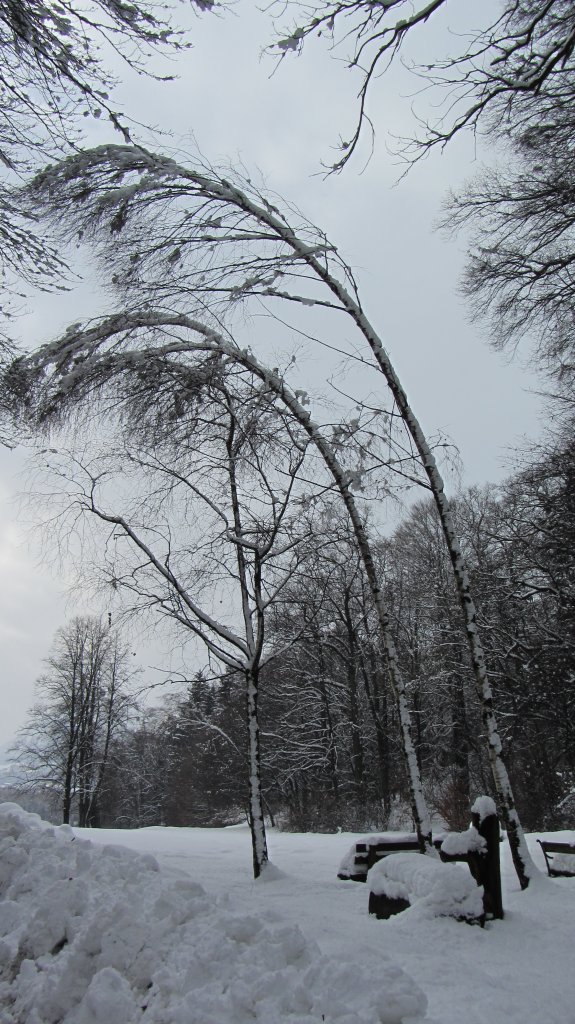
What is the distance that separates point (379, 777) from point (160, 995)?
23.2 meters

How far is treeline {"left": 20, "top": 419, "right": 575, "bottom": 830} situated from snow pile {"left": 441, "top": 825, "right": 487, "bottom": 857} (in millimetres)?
4294

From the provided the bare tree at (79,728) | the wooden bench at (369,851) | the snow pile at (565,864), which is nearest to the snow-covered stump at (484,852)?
the wooden bench at (369,851)

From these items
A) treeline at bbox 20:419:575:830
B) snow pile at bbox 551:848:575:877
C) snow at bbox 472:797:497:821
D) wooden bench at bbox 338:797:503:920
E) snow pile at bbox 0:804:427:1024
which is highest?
treeline at bbox 20:419:575:830

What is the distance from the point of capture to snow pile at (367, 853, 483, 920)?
4.65m

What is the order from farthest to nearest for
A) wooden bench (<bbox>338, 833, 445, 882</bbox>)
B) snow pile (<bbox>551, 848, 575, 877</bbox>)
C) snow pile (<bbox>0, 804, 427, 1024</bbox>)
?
wooden bench (<bbox>338, 833, 445, 882</bbox>)
snow pile (<bbox>551, 848, 575, 877</bbox>)
snow pile (<bbox>0, 804, 427, 1024</bbox>)

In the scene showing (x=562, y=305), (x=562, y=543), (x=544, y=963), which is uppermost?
(x=562, y=305)

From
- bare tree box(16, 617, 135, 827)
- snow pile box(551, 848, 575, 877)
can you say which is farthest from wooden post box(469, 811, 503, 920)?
bare tree box(16, 617, 135, 827)

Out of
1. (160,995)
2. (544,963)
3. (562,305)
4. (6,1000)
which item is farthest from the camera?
(562,305)

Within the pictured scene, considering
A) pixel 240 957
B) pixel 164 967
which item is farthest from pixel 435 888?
pixel 164 967

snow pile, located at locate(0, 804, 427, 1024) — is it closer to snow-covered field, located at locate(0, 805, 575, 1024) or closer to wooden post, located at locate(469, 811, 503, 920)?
snow-covered field, located at locate(0, 805, 575, 1024)

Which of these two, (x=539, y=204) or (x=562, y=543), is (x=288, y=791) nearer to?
(x=562, y=543)

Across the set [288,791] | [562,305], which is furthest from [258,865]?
[288,791]

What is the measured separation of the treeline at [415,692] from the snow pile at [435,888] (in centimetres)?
408

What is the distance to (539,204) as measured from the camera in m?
7.83
